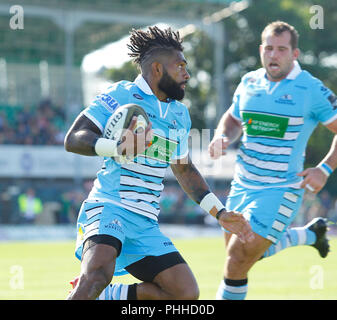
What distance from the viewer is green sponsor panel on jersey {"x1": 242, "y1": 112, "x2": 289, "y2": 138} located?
748 cm

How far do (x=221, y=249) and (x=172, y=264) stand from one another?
14.7 meters

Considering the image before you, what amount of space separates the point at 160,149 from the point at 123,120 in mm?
808

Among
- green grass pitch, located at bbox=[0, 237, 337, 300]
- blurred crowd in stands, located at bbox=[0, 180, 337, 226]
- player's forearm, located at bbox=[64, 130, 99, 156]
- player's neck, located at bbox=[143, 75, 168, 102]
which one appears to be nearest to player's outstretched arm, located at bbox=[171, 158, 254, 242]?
player's neck, located at bbox=[143, 75, 168, 102]

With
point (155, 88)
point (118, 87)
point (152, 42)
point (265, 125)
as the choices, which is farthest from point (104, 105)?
point (265, 125)

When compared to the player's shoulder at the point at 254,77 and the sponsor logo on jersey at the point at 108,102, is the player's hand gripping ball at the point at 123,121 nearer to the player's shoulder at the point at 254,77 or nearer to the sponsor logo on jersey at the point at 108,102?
the sponsor logo on jersey at the point at 108,102

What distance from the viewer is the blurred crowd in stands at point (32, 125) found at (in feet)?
105

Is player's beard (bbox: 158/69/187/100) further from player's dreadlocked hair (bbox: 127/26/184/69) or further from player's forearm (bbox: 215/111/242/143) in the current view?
player's forearm (bbox: 215/111/242/143)

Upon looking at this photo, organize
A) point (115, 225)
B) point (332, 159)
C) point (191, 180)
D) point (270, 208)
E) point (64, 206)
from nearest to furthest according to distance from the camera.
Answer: point (115, 225)
point (191, 180)
point (332, 159)
point (270, 208)
point (64, 206)

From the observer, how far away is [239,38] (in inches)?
2143

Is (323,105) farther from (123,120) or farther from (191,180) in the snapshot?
(123,120)

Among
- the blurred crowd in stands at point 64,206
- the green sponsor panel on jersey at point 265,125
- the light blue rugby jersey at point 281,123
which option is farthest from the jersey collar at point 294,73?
the blurred crowd in stands at point 64,206

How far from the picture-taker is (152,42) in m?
6.34

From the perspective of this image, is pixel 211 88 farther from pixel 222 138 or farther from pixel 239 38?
pixel 222 138

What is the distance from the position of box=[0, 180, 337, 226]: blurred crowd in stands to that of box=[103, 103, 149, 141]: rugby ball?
24090 mm
